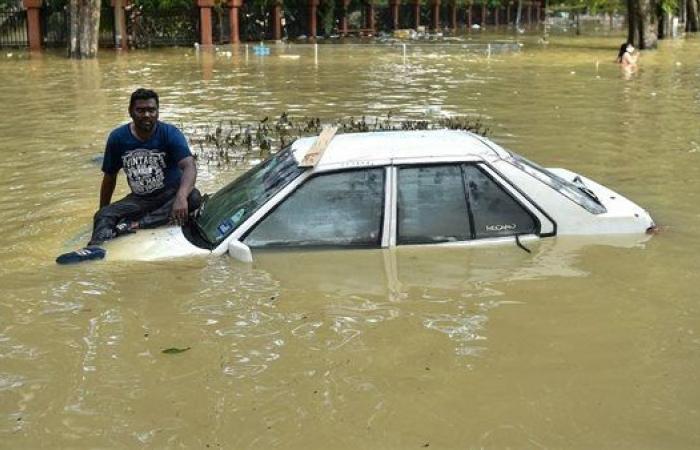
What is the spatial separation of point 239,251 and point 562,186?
241 centimetres

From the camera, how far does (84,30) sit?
33344 mm

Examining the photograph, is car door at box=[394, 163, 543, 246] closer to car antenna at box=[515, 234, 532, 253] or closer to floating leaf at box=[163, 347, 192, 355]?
car antenna at box=[515, 234, 532, 253]

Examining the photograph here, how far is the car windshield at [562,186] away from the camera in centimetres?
606

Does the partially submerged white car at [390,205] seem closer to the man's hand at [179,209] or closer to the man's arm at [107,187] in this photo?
the man's hand at [179,209]

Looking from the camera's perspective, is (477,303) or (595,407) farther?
(477,303)

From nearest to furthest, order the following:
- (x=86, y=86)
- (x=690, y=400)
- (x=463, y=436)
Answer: (x=463, y=436)
(x=690, y=400)
(x=86, y=86)

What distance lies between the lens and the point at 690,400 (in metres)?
4.40

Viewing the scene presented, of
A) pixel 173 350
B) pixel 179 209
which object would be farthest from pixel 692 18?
pixel 173 350

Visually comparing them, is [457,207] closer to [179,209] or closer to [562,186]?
[562,186]

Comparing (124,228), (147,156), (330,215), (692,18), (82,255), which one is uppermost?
(692,18)

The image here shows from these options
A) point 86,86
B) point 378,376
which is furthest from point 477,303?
point 86,86

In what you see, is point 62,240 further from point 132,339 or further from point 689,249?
point 689,249

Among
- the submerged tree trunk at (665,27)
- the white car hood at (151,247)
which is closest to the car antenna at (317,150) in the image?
the white car hood at (151,247)

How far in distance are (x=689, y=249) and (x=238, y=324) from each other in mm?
3878
